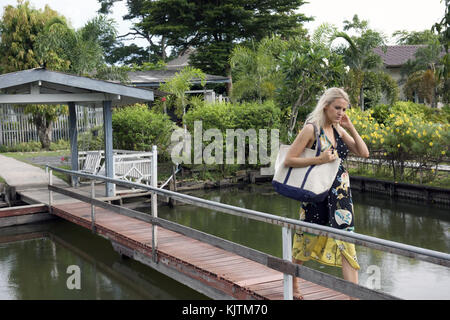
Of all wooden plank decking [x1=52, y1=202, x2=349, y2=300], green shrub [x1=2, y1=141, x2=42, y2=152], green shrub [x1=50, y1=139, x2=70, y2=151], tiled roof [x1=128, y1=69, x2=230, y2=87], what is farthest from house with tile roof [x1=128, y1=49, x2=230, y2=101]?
wooden plank decking [x1=52, y1=202, x2=349, y2=300]

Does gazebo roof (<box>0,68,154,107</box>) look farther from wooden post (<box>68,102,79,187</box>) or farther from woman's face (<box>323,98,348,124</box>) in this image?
woman's face (<box>323,98,348,124</box>)

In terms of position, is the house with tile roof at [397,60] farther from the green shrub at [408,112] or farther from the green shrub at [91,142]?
the green shrub at [91,142]

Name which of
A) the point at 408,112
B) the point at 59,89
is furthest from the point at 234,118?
the point at 408,112

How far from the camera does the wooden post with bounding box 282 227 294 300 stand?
4238mm

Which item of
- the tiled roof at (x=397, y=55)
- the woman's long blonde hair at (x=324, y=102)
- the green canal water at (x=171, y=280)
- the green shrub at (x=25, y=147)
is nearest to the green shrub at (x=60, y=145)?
the green shrub at (x=25, y=147)

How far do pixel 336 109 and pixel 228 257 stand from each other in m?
2.78

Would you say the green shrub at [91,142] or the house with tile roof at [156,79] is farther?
the house with tile roof at [156,79]

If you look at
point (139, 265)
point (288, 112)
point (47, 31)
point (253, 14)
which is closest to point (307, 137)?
point (139, 265)

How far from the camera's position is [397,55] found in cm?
3803

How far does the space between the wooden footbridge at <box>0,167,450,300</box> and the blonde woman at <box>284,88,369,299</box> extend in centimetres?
18

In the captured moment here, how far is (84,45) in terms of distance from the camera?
1931 cm

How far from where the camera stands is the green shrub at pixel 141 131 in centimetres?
1553
